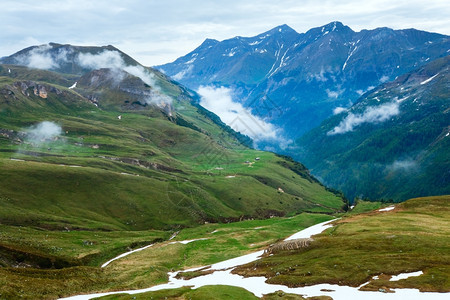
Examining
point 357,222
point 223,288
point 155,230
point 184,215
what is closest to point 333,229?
point 357,222

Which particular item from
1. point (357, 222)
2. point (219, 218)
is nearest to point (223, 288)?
point (357, 222)

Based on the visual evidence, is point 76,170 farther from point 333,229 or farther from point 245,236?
point 333,229

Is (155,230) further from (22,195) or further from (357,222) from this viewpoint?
(357,222)

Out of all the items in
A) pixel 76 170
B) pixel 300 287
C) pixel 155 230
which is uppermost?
pixel 76 170

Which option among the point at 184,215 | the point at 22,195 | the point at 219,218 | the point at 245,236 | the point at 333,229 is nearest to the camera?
the point at 333,229

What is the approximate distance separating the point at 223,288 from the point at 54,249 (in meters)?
62.8

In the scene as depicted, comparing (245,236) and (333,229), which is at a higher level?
(333,229)

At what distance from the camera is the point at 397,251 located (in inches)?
2820

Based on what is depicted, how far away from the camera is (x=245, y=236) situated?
127 m

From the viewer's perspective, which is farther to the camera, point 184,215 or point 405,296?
point 184,215

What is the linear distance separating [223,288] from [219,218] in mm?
138848

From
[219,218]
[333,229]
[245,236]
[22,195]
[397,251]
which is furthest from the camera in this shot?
[219,218]

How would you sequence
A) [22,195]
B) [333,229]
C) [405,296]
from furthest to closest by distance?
[22,195]
[333,229]
[405,296]

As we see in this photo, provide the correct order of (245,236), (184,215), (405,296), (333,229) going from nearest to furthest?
(405,296)
(333,229)
(245,236)
(184,215)
